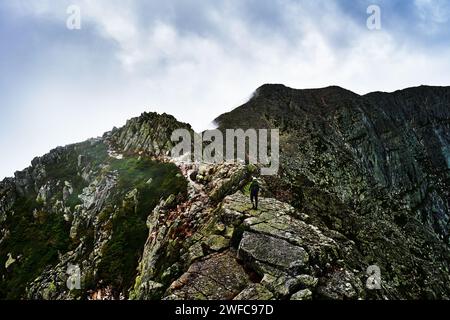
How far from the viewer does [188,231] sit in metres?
29.2

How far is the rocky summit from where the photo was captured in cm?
2325

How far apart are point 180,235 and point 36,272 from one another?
60.0ft

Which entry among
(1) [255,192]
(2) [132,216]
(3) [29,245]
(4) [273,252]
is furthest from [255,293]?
(3) [29,245]

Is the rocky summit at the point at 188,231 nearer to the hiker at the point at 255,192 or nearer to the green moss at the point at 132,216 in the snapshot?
the green moss at the point at 132,216

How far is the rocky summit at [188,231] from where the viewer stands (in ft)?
76.3

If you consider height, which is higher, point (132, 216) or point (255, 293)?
point (132, 216)

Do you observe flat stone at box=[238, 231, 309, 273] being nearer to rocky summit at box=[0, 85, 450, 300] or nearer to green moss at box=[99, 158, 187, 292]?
rocky summit at box=[0, 85, 450, 300]

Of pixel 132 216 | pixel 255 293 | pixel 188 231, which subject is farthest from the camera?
pixel 132 216

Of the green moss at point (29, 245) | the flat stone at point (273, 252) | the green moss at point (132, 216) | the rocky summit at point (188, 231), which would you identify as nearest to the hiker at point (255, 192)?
the rocky summit at point (188, 231)

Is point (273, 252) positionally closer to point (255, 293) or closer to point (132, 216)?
point (255, 293)

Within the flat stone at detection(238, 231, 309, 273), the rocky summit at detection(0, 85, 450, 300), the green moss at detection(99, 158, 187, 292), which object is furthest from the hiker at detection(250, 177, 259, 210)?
the green moss at detection(99, 158, 187, 292)

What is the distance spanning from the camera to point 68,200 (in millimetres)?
50906

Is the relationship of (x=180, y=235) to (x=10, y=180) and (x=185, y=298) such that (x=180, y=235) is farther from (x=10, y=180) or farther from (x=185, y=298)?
(x=10, y=180)

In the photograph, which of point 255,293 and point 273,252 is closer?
point 255,293
